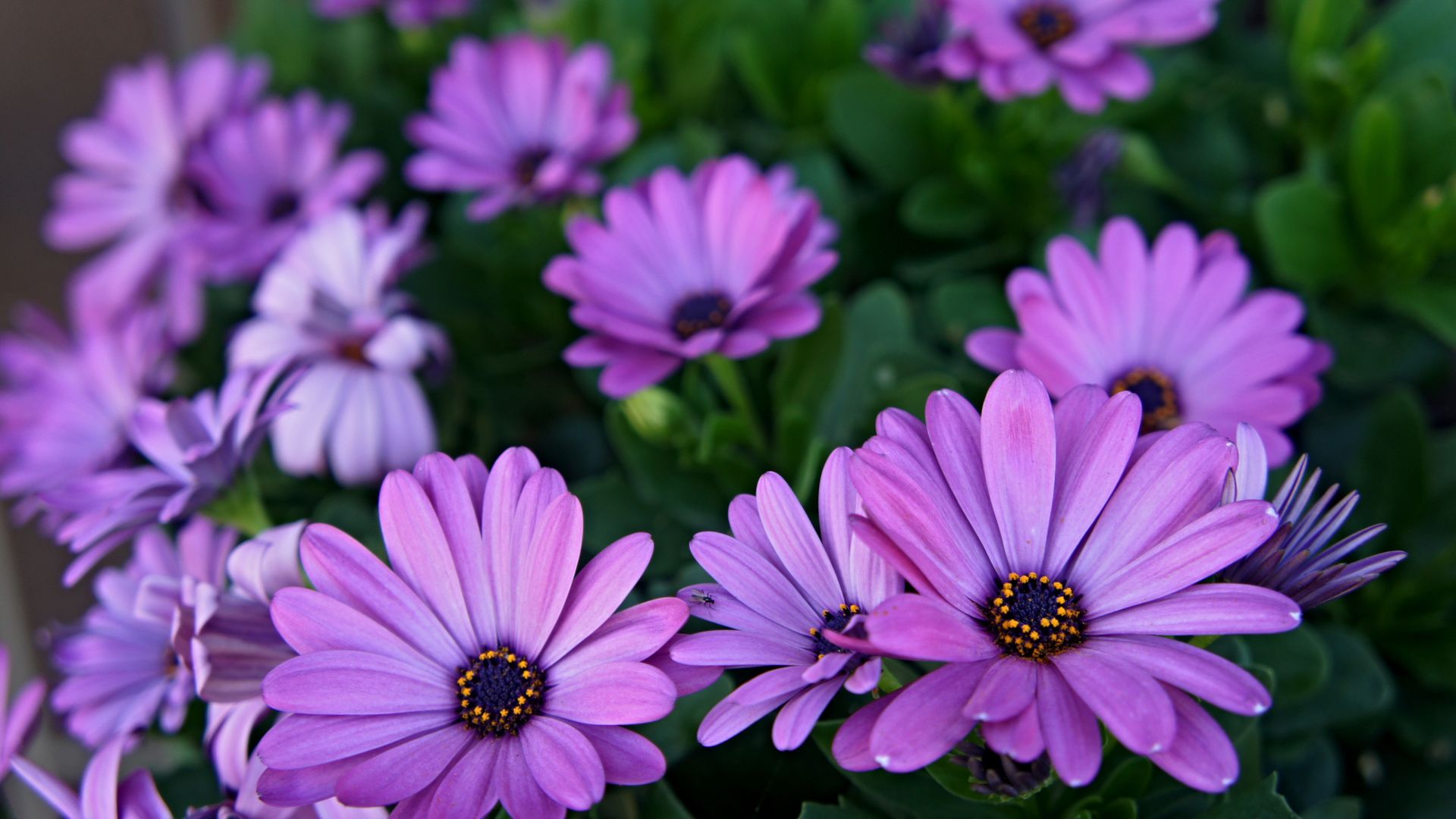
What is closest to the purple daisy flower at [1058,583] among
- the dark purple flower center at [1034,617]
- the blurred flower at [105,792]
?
the dark purple flower center at [1034,617]

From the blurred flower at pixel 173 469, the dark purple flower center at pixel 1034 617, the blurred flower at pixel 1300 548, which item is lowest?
the dark purple flower center at pixel 1034 617

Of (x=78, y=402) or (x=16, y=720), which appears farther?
(x=78, y=402)

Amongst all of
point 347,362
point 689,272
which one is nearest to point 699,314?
point 689,272

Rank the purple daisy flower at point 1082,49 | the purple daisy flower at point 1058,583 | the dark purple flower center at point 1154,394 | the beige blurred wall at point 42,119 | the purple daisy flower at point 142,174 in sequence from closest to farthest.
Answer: the purple daisy flower at point 1058,583 → the dark purple flower center at point 1154,394 → the purple daisy flower at point 1082,49 → the purple daisy flower at point 142,174 → the beige blurred wall at point 42,119

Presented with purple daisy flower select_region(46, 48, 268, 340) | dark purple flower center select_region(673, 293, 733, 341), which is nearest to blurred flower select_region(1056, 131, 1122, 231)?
dark purple flower center select_region(673, 293, 733, 341)

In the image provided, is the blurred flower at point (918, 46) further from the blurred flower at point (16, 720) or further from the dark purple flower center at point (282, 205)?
the blurred flower at point (16, 720)

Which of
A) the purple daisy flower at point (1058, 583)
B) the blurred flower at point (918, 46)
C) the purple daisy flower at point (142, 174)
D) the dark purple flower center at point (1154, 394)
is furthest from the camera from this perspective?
the purple daisy flower at point (142, 174)

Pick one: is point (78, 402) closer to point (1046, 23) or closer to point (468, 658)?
point (468, 658)
